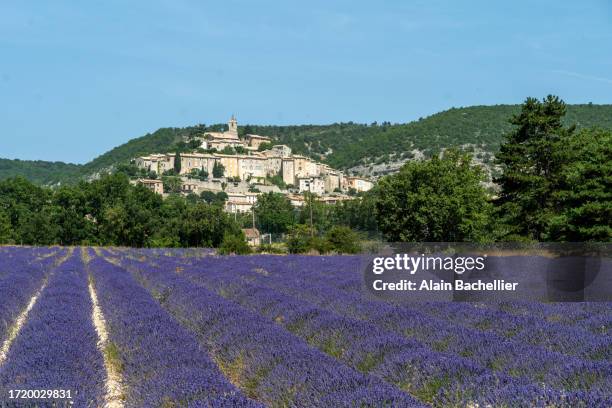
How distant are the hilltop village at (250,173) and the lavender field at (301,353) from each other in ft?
434

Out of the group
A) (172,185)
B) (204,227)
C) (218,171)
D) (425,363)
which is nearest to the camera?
(425,363)

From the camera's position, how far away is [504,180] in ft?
102

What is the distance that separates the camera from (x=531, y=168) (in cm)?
3256

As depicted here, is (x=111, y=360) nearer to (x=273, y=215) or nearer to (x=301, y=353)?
(x=301, y=353)

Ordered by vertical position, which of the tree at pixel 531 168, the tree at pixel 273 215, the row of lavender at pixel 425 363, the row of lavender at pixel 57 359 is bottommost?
the tree at pixel 273 215

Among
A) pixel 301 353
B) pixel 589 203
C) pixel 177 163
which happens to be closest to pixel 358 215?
pixel 589 203

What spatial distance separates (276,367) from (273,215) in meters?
79.8

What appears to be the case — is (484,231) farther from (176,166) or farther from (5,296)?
(176,166)

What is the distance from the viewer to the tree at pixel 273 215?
84.1 m

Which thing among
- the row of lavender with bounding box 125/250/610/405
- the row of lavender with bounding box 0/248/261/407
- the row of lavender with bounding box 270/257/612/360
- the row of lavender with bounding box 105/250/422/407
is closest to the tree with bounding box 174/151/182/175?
the row of lavender with bounding box 0/248/261/407

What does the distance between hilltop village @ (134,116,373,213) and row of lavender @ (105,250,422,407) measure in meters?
133

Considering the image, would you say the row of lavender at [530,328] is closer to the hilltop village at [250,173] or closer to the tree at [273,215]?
the tree at [273,215]

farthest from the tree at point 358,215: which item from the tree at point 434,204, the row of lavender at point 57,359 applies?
the row of lavender at point 57,359

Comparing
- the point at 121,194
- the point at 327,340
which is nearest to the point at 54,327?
the point at 327,340
